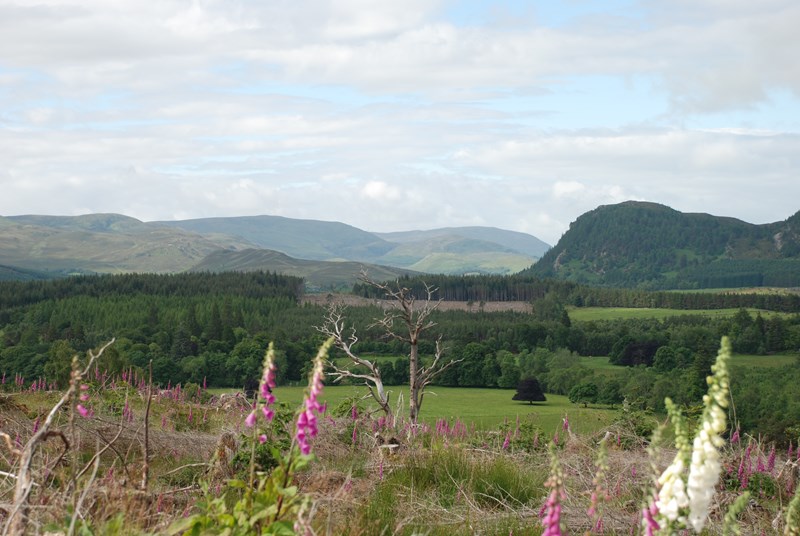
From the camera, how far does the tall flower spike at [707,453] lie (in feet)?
12.8

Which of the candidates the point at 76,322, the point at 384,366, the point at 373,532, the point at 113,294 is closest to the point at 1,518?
the point at 373,532

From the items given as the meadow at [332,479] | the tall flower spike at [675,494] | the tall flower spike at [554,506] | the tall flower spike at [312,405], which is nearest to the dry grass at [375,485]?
the meadow at [332,479]

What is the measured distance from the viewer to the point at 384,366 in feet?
362

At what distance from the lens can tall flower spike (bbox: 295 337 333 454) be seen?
4.55 metres

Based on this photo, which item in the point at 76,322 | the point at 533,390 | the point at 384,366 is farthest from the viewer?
the point at 76,322

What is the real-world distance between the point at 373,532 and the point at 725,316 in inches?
7601

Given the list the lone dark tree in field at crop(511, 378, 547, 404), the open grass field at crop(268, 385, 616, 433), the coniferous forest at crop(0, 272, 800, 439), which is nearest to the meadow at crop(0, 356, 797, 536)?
the open grass field at crop(268, 385, 616, 433)

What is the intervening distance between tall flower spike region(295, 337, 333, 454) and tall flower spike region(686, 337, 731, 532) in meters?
2.09

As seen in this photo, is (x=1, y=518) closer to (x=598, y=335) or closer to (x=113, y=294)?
(x=598, y=335)

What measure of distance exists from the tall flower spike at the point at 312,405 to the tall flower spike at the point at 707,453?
209 centimetres

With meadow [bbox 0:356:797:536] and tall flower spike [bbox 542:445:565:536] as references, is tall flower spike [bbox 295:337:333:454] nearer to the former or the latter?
meadow [bbox 0:356:797:536]

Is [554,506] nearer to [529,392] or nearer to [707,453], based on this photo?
[707,453]

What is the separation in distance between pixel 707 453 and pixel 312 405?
2.23 m

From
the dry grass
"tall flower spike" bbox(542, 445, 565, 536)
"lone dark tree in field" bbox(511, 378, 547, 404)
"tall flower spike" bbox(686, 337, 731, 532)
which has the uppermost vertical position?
"tall flower spike" bbox(686, 337, 731, 532)
